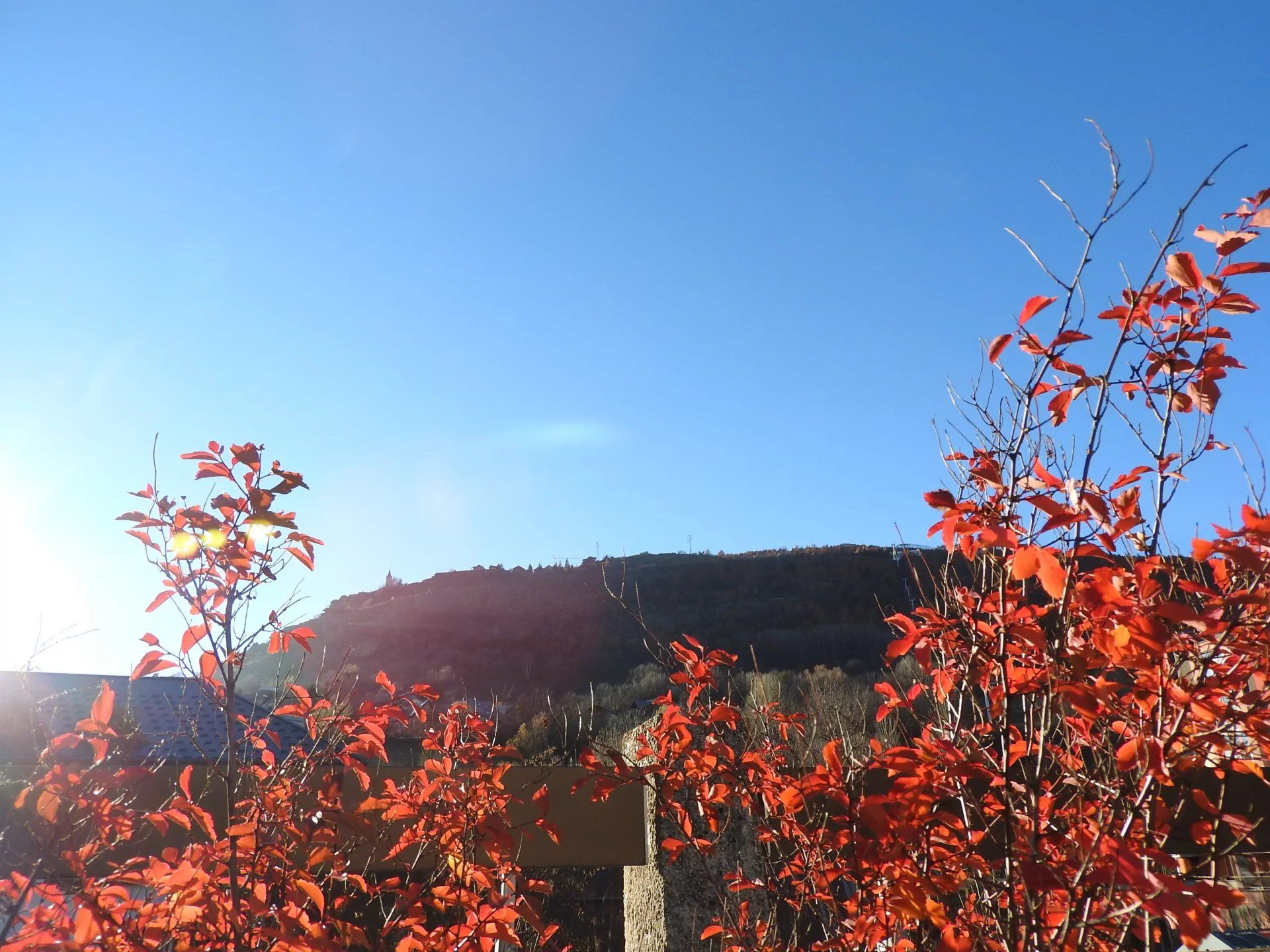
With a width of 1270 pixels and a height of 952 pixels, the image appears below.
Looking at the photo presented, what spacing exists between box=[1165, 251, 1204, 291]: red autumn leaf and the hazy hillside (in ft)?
51.3

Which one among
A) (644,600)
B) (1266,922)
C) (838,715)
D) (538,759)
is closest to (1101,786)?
(838,715)

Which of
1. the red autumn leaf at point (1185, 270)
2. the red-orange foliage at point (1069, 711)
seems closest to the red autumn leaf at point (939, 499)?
the red-orange foliage at point (1069, 711)

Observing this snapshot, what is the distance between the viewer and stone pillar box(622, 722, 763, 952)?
2.59 m

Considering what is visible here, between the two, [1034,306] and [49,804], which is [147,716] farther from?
[1034,306]

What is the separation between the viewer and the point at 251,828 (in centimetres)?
177

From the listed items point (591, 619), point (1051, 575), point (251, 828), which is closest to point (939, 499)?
point (1051, 575)

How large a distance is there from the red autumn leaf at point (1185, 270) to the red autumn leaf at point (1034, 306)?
20 cm

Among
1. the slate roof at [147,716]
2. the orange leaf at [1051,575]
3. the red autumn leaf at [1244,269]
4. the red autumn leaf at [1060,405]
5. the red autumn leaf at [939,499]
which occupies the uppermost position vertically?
the red autumn leaf at [1244,269]

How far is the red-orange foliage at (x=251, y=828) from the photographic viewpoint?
1.65 m

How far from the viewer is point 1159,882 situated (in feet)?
3.46

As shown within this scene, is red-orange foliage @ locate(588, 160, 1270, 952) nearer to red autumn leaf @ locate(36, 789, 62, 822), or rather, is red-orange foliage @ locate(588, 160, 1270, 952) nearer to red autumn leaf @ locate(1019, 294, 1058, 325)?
red autumn leaf @ locate(1019, 294, 1058, 325)

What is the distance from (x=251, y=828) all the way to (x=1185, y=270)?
2.24 meters

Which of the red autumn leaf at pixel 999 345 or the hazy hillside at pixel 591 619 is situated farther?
the hazy hillside at pixel 591 619

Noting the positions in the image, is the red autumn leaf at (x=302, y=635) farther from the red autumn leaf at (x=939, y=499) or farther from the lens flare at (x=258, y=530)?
the red autumn leaf at (x=939, y=499)
